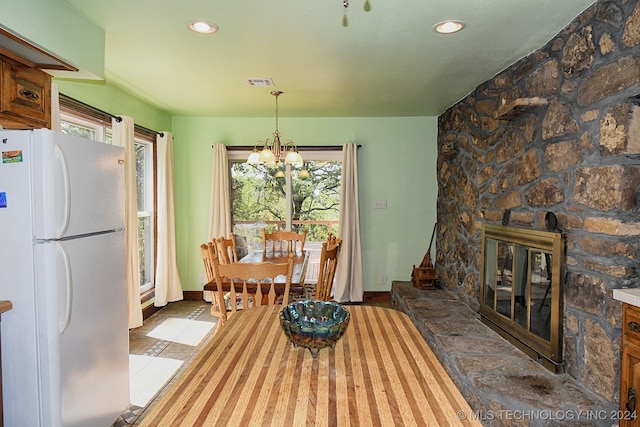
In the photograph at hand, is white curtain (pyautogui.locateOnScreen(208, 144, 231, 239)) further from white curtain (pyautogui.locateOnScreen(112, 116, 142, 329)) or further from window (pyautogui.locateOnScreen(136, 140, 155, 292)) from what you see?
white curtain (pyautogui.locateOnScreen(112, 116, 142, 329))

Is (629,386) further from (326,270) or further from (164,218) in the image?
(164,218)

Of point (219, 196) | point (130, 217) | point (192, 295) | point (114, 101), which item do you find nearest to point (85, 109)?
point (114, 101)

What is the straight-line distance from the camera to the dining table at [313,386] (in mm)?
876

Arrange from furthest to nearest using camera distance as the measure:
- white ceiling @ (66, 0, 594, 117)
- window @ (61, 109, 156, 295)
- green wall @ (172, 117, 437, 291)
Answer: green wall @ (172, 117, 437, 291) < window @ (61, 109, 156, 295) < white ceiling @ (66, 0, 594, 117)

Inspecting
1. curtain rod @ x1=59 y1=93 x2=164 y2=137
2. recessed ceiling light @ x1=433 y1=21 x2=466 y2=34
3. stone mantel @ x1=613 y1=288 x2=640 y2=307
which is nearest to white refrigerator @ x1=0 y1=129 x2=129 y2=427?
curtain rod @ x1=59 y1=93 x2=164 y2=137

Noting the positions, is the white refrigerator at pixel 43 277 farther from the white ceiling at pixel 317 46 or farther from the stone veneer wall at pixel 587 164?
the stone veneer wall at pixel 587 164

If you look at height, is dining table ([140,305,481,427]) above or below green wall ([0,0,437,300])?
below

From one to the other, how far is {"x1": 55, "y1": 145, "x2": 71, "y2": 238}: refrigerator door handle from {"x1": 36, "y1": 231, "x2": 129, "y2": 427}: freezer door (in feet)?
0.27

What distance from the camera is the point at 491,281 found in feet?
10.3

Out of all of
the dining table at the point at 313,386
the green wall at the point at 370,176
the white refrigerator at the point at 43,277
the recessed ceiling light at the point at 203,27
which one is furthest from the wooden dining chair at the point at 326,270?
the green wall at the point at 370,176

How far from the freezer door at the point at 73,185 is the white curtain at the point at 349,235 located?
2972 millimetres

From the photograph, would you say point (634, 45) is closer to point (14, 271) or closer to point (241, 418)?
point (241, 418)

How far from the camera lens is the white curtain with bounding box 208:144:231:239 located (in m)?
4.74

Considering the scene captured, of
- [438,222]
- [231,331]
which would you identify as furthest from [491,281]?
[231,331]
